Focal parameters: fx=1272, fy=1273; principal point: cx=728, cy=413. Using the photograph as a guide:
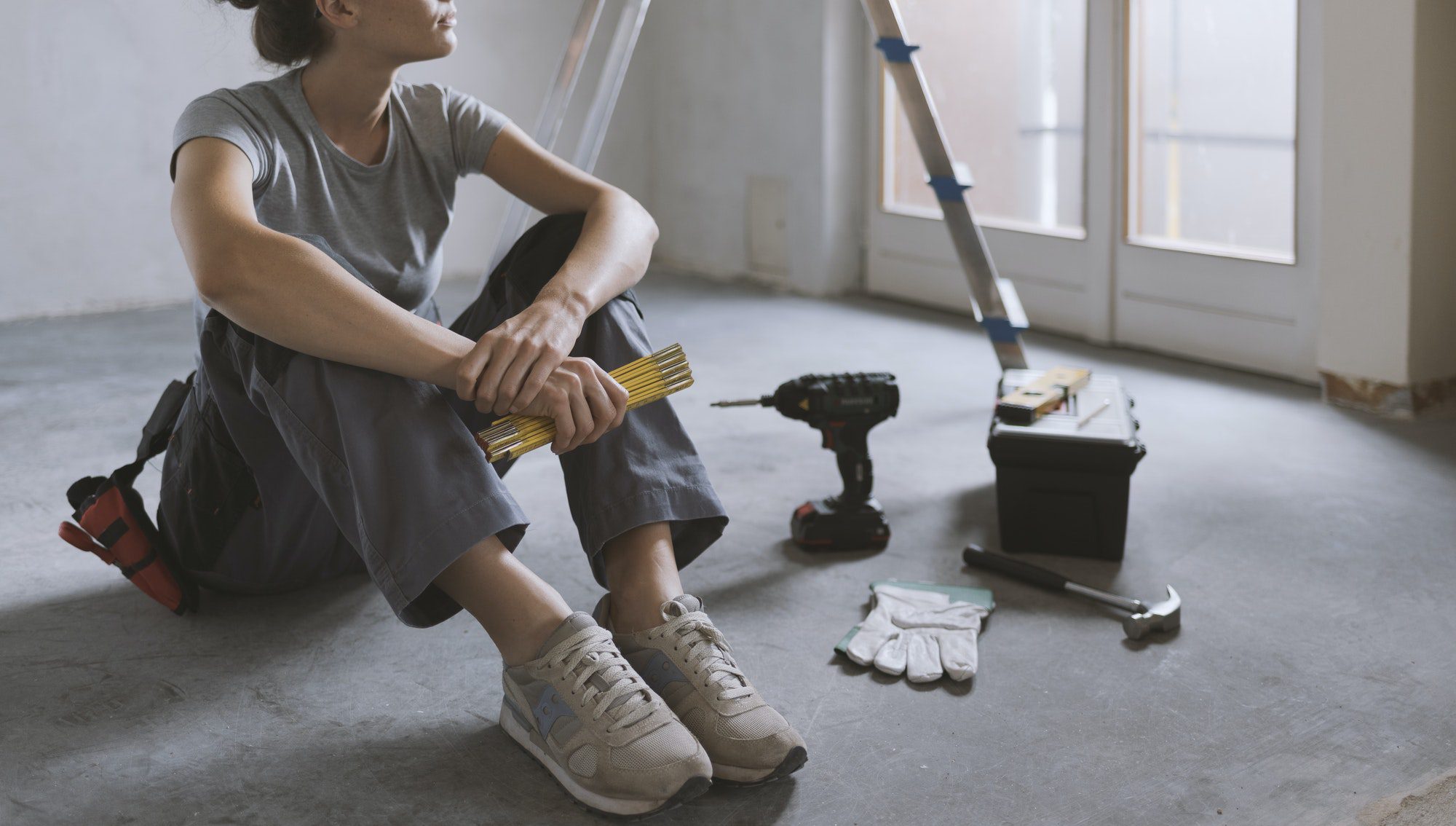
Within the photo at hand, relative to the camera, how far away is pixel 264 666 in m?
1.70

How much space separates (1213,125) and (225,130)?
2585 millimetres

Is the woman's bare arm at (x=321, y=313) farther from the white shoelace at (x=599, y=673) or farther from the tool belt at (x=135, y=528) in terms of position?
the tool belt at (x=135, y=528)

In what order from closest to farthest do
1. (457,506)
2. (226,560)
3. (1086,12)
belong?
1. (457,506)
2. (226,560)
3. (1086,12)

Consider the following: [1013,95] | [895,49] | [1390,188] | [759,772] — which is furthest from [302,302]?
[1013,95]

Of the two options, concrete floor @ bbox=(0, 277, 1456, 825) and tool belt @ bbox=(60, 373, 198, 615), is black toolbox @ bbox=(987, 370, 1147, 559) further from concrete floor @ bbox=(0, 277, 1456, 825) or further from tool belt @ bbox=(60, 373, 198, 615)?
tool belt @ bbox=(60, 373, 198, 615)

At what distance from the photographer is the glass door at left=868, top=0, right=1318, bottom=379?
3148 mm

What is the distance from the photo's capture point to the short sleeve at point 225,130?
1557mm

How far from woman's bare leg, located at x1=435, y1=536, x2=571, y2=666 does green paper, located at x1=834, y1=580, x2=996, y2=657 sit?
527mm

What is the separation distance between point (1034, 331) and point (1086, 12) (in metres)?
0.93

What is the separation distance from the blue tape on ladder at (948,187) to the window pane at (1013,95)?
4.16ft

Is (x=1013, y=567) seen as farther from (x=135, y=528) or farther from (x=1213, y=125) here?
(x=1213, y=125)

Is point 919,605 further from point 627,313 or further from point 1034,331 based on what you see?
point 1034,331

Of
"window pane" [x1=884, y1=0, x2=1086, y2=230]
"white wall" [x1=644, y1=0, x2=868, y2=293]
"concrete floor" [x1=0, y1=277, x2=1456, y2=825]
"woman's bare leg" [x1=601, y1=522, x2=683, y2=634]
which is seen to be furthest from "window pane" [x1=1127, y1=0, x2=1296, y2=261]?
"woman's bare leg" [x1=601, y1=522, x2=683, y2=634]

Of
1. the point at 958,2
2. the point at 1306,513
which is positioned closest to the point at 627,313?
→ the point at 1306,513
